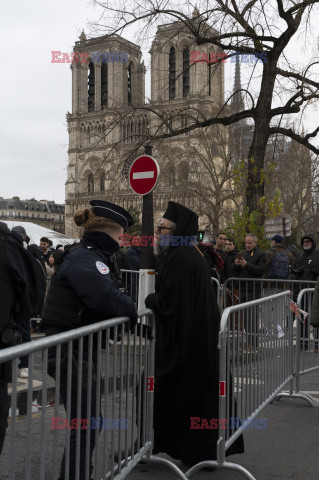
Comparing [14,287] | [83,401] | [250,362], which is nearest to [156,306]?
[250,362]

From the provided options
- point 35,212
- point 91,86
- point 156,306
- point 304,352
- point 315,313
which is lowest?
point 304,352

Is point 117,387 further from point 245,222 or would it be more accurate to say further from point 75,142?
point 75,142

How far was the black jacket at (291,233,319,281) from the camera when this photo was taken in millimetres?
9883

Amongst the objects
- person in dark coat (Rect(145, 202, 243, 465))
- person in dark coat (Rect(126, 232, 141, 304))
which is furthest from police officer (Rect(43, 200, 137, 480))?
person in dark coat (Rect(126, 232, 141, 304))

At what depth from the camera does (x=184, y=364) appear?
4078mm

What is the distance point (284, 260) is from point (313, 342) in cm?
447

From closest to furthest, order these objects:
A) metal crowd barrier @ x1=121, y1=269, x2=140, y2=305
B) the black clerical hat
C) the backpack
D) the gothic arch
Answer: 1. the black clerical hat
2. metal crowd barrier @ x1=121, y1=269, x2=140, y2=305
3. the backpack
4. the gothic arch

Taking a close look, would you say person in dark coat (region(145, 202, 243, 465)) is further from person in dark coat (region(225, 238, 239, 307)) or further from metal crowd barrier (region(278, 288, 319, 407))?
person in dark coat (region(225, 238, 239, 307))

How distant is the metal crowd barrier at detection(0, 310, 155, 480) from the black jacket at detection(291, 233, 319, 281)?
657cm

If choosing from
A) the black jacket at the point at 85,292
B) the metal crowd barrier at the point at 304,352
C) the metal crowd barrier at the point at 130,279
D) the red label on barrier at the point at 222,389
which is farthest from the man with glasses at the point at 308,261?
the black jacket at the point at 85,292

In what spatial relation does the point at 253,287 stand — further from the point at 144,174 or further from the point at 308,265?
the point at 144,174

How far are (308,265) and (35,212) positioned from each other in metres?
135

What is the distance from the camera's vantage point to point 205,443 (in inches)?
157

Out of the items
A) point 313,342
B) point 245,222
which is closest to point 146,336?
point 313,342
